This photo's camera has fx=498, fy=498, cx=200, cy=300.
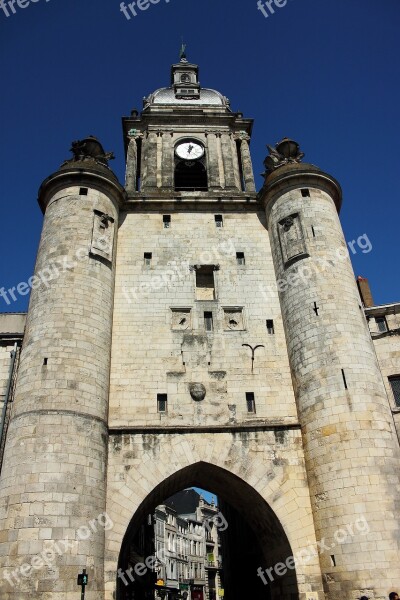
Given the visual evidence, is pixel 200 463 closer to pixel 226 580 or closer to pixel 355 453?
pixel 355 453

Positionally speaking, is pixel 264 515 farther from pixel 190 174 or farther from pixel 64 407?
pixel 190 174

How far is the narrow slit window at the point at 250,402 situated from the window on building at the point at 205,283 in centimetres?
375

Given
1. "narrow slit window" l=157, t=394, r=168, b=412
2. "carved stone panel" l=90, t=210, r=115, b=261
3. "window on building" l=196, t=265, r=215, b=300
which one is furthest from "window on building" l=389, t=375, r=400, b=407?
"carved stone panel" l=90, t=210, r=115, b=261

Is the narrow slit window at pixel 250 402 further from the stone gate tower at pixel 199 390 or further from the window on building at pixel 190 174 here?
the window on building at pixel 190 174

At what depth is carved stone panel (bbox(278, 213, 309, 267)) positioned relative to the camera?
15.8m

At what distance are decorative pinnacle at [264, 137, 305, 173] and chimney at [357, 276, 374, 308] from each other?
221 inches

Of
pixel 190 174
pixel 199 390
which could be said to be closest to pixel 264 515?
pixel 199 390

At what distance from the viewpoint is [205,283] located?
17.1m

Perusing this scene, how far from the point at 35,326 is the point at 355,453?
8997 mm

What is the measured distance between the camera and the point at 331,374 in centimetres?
1331

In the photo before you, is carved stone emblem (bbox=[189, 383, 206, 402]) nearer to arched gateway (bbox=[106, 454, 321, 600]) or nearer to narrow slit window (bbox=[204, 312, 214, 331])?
arched gateway (bbox=[106, 454, 321, 600])

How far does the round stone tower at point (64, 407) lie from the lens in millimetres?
10617

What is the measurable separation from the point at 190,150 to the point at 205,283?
7.76 m

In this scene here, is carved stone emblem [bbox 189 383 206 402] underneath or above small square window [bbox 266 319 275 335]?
underneath
